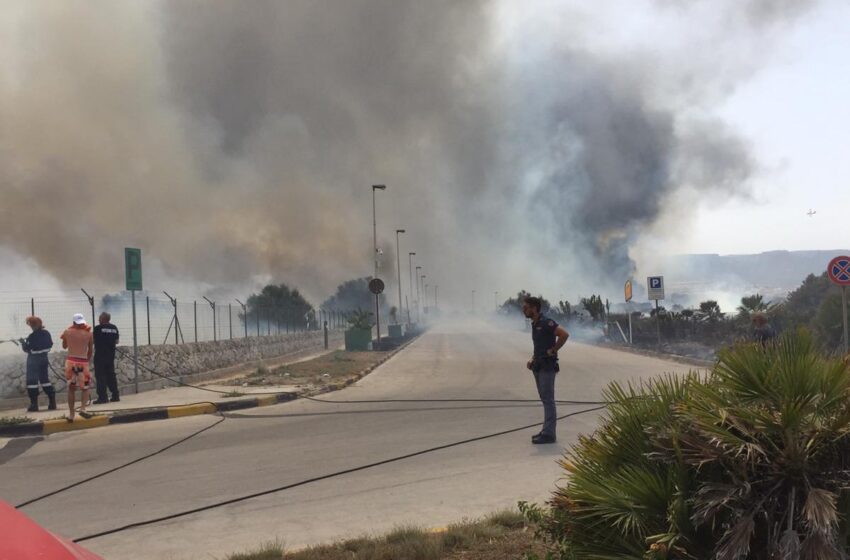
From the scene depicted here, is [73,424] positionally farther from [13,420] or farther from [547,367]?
[547,367]

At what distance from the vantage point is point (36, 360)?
1200cm

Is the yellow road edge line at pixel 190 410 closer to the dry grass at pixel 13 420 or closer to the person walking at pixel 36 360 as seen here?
the dry grass at pixel 13 420

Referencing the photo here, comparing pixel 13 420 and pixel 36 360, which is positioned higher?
pixel 36 360

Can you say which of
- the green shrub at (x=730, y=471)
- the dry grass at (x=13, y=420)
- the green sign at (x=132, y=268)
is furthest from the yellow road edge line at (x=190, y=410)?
the green shrub at (x=730, y=471)

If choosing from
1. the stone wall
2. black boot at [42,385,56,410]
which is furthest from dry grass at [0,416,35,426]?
the stone wall

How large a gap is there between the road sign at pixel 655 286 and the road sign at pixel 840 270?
1151 centimetres

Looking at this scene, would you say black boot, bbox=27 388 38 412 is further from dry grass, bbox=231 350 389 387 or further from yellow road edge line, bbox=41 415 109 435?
dry grass, bbox=231 350 389 387

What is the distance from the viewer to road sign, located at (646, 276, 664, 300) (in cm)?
2478

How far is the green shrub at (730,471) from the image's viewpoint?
233 cm

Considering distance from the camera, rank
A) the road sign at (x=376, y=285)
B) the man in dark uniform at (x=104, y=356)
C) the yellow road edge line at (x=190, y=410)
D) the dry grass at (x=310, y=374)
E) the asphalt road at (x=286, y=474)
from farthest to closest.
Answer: the road sign at (x=376, y=285), the dry grass at (x=310, y=374), the man in dark uniform at (x=104, y=356), the yellow road edge line at (x=190, y=410), the asphalt road at (x=286, y=474)

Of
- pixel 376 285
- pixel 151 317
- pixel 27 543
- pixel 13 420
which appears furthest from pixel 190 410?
pixel 376 285

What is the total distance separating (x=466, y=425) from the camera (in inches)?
372

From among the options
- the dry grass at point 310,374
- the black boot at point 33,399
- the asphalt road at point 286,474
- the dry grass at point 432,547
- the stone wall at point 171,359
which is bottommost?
the asphalt road at point 286,474

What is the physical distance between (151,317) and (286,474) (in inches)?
665
